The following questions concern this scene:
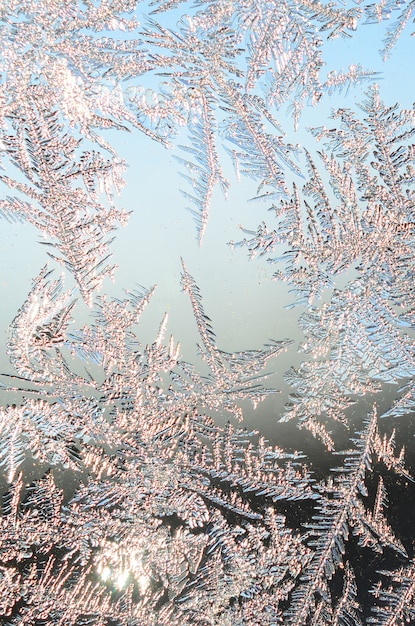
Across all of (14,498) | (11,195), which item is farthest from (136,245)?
(14,498)

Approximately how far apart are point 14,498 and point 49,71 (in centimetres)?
32

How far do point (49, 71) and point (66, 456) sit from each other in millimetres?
292

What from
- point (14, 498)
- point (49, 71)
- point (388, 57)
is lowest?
point (14, 498)

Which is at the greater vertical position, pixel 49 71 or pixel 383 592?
pixel 49 71

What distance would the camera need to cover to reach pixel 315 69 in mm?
382

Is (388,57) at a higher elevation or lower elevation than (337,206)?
higher

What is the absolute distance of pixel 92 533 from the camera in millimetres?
374

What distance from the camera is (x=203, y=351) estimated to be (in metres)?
0.40

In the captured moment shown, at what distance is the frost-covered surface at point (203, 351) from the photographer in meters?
0.37

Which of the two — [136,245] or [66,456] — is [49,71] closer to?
[136,245]

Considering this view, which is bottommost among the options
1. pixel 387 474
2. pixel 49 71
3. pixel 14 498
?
pixel 14 498

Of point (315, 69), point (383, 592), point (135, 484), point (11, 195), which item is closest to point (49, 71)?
point (11, 195)

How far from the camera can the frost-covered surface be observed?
37cm

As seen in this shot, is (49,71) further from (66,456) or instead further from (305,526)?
(305,526)
